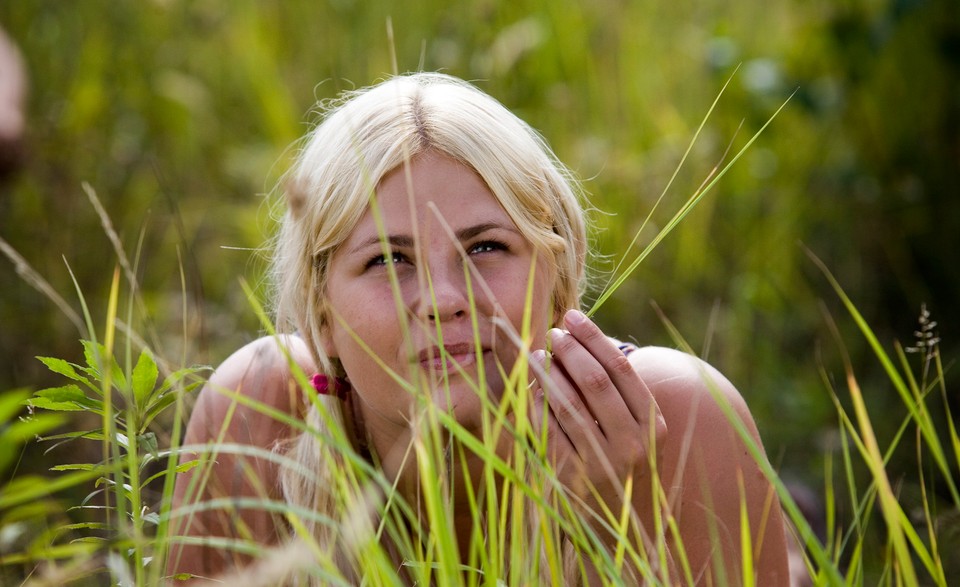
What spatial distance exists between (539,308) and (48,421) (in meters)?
0.89

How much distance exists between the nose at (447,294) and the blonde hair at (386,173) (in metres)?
0.15

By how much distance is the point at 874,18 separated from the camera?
312cm

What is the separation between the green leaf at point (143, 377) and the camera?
958 millimetres

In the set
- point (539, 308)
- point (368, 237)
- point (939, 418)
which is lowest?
point (939, 418)

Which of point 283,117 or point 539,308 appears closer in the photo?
point 539,308

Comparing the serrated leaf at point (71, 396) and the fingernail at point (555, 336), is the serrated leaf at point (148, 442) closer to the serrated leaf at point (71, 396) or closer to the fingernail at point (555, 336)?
the serrated leaf at point (71, 396)

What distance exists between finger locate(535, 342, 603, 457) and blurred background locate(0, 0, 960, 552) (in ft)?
5.44

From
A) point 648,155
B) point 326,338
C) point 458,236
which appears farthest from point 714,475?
point 648,155

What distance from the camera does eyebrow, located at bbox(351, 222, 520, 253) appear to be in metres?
1.44

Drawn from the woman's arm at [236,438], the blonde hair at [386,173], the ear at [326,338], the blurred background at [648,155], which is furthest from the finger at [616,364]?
the blurred background at [648,155]

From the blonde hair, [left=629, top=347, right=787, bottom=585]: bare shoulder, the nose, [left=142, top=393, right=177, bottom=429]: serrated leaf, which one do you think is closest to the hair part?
the blonde hair

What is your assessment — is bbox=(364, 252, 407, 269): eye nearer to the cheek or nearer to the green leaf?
the cheek

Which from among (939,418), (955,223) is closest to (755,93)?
(955,223)

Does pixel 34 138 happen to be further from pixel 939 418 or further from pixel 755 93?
pixel 939 418
